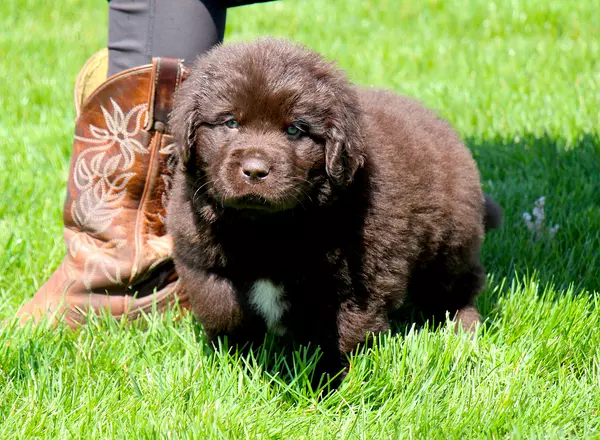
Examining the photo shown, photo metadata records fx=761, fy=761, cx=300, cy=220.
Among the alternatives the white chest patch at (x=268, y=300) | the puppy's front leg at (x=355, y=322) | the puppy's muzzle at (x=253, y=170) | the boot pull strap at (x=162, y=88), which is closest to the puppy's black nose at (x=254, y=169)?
the puppy's muzzle at (x=253, y=170)

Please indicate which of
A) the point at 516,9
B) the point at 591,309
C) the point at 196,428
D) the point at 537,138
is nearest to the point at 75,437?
the point at 196,428

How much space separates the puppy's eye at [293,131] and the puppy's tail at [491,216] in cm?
116

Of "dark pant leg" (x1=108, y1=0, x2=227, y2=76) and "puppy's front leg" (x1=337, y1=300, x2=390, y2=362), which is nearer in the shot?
"puppy's front leg" (x1=337, y1=300, x2=390, y2=362)

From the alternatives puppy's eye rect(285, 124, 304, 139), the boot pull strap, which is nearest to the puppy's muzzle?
puppy's eye rect(285, 124, 304, 139)

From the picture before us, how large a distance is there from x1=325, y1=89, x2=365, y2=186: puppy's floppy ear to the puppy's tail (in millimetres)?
1039

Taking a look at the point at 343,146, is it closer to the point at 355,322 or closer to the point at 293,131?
the point at 293,131

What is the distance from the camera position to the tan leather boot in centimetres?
308

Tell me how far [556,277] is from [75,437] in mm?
2126

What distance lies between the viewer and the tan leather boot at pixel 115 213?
10.1 ft

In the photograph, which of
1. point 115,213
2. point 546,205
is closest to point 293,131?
point 115,213

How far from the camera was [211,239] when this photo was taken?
8.79ft

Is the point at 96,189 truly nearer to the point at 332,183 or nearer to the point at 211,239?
the point at 211,239

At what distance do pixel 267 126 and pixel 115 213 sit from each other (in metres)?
0.94

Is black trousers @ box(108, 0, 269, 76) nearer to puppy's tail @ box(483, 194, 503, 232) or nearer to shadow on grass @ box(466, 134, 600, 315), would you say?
puppy's tail @ box(483, 194, 503, 232)
